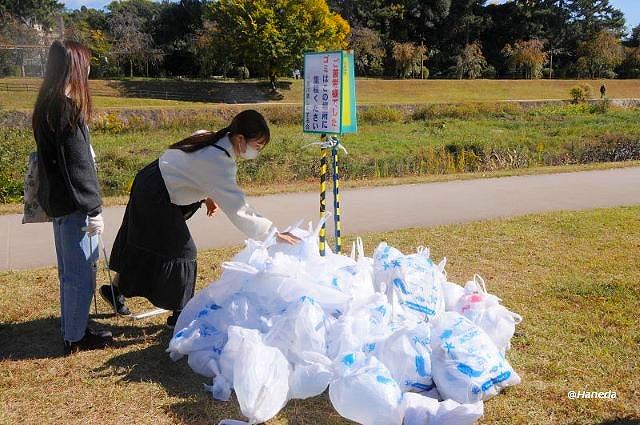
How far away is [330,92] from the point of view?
4391mm

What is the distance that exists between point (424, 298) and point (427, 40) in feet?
161

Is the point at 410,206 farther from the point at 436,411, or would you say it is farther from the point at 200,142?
the point at 436,411

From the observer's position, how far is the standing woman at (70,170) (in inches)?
126

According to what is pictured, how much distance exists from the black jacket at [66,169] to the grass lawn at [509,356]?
93 centimetres

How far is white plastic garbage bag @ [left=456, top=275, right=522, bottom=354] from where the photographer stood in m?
3.46

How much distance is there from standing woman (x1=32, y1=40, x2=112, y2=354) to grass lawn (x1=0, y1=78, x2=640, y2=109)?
2710cm

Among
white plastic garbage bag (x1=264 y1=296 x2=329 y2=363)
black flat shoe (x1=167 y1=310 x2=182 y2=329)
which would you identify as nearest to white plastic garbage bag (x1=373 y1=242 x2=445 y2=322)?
white plastic garbage bag (x1=264 y1=296 x2=329 y2=363)

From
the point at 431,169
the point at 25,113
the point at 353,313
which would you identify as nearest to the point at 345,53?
the point at 353,313

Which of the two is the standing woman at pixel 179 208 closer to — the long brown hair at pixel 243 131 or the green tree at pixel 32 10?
the long brown hair at pixel 243 131

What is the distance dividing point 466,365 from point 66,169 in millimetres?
2298

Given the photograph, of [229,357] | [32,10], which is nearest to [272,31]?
[32,10]

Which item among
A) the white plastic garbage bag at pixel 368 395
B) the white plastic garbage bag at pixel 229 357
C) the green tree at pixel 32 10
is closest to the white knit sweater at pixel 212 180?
the white plastic garbage bag at pixel 229 357

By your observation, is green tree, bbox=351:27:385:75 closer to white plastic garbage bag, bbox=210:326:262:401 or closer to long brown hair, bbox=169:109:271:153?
long brown hair, bbox=169:109:271:153

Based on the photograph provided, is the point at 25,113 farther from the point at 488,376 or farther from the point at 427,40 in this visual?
the point at 427,40
